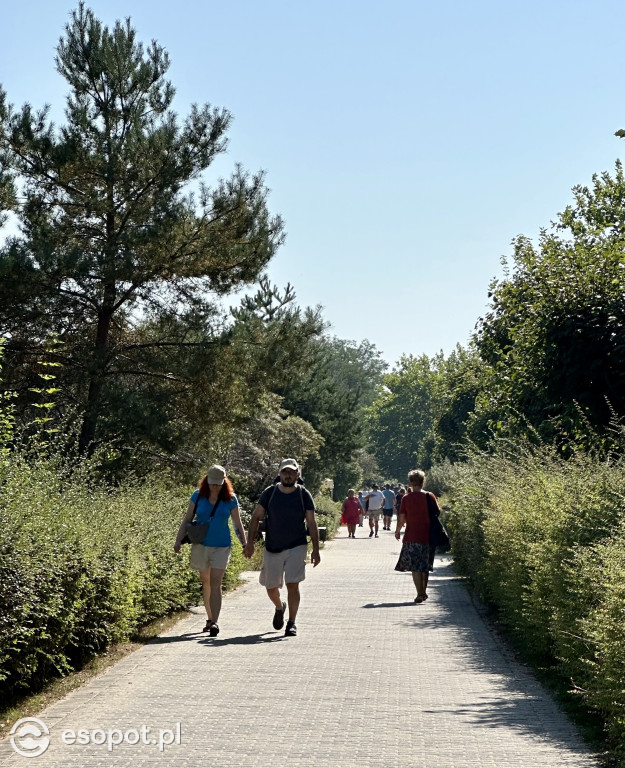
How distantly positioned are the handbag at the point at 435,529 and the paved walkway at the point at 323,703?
2.18m

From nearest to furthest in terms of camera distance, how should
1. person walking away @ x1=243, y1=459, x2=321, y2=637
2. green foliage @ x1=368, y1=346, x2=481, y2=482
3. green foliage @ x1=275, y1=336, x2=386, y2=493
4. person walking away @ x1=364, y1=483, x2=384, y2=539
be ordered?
person walking away @ x1=243, y1=459, x2=321, y2=637 < person walking away @ x1=364, y1=483, x2=384, y2=539 < green foliage @ x1=275, y1=336, x2=386, y2=493 < green foliage @ x1=368, y1=346, x2=481, y2=482

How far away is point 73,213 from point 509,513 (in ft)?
37.0

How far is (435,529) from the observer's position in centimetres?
1611

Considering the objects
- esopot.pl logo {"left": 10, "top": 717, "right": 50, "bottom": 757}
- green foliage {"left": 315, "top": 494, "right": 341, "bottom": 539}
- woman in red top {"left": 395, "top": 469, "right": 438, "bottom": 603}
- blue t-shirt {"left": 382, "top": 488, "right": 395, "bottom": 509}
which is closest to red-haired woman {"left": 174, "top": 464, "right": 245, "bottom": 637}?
woman in red top {"left": 395, "top": 469, "right": 438, "bottom": 603}

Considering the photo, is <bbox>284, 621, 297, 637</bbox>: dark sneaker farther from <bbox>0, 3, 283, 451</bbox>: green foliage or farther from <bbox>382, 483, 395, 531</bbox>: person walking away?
<bbox>382, 483, 395, 531</bbox>: person walking away

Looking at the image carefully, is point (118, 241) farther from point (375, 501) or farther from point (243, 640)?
point (375, 501)

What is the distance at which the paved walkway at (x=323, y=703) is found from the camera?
6.66m

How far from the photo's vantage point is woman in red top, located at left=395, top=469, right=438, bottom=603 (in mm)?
16047

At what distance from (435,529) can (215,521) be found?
4.53 m

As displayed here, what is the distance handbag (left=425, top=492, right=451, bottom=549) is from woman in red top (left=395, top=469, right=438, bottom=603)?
0.14 ft

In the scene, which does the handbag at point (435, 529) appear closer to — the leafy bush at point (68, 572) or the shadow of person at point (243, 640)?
the leafy bush at point (68, 572)

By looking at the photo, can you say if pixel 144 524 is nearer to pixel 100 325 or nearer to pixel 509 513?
pixel 509 513

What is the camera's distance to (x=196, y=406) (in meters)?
21.5

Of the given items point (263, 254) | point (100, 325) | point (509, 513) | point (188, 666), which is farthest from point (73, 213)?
point (188, 666)
